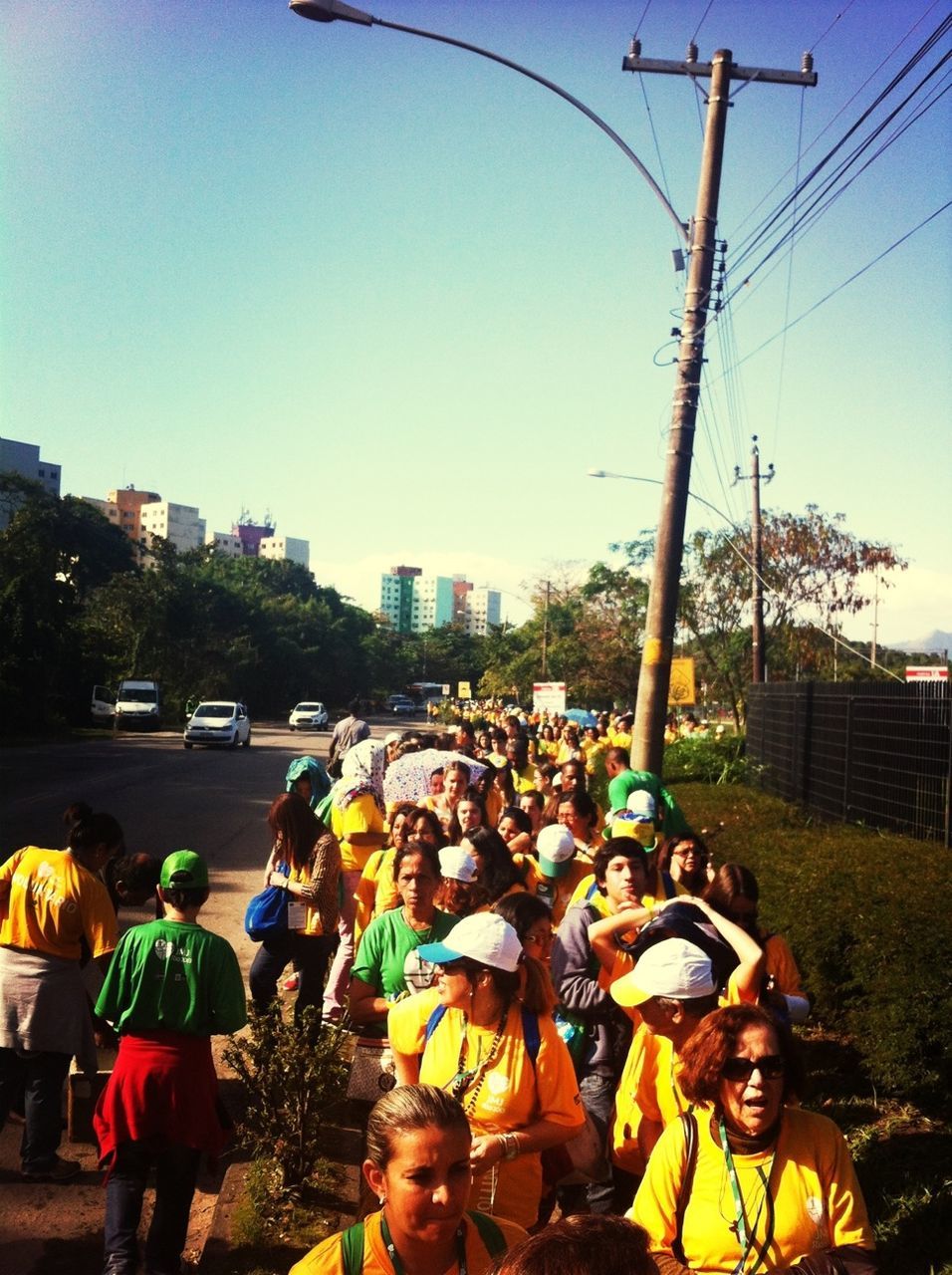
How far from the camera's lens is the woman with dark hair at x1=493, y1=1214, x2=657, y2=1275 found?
6.48ft

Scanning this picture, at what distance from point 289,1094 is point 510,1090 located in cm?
190

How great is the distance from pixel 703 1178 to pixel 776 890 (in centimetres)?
452

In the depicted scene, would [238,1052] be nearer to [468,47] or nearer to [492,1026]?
[492,1026]

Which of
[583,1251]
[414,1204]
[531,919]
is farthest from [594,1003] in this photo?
[583,1251]

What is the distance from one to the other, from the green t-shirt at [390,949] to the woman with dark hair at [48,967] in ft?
3.83

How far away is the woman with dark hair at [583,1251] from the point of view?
1.98 meters

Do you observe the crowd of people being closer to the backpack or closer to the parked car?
the backpack

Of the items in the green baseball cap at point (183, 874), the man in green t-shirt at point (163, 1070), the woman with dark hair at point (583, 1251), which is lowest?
the man in green t-shirt at point (163, 1070)

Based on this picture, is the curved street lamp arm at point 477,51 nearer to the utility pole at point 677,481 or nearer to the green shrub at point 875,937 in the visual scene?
the utility pole at point 677,481

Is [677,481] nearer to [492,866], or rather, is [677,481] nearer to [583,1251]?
[492,866]

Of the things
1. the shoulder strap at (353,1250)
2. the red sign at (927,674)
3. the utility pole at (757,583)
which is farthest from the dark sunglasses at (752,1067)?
the utility pole at (757,583)

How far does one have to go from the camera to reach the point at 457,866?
6203mm

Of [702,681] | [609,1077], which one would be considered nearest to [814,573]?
[702,681]

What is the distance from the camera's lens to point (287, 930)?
7.13m
